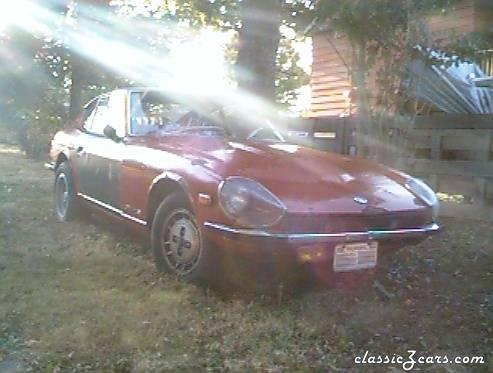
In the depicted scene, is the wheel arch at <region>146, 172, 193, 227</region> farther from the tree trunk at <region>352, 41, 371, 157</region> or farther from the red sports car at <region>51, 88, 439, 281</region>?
the tree trunk at <region>352, 41, 371, 157</region>

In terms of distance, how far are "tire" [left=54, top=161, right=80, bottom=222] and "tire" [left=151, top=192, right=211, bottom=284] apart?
224 centimetres

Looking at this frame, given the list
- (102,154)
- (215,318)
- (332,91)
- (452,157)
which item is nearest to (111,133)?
(102,154)

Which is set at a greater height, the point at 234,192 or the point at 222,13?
the point at 222,13

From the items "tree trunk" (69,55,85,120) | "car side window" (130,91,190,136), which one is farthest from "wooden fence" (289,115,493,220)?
"tree trunk" (69,55,85,120)

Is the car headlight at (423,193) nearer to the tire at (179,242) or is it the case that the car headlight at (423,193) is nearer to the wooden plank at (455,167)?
the tire at (179,242)

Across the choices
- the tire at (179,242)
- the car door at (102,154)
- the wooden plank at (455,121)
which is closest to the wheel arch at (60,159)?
the car door at (102,154)

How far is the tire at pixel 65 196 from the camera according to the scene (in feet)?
20.7

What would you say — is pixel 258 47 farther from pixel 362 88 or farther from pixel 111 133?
pixel 111 133

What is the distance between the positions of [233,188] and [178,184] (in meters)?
0.63

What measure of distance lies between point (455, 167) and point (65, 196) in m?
4.57

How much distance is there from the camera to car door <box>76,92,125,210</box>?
5129 mm

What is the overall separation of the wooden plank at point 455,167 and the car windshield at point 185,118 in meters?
2.79

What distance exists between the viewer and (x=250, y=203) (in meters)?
3.54

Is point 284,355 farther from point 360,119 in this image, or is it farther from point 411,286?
point 360,119
